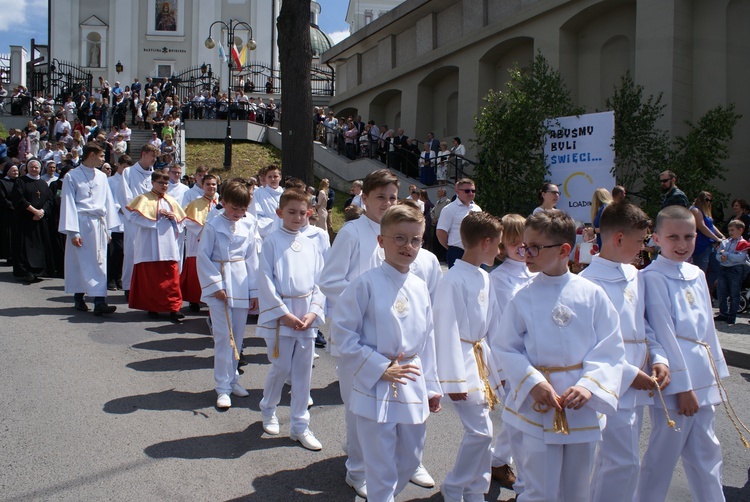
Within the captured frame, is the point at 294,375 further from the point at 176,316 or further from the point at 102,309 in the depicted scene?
the point at 102,309

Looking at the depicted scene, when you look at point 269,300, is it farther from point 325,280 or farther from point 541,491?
point 541,491

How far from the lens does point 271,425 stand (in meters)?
5.50

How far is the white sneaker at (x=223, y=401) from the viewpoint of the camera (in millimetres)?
6027

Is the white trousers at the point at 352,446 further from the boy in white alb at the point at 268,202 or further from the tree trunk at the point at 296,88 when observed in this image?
the tree trunk at the point at 296,88

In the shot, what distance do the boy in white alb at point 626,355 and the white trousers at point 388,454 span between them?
1.01 metres

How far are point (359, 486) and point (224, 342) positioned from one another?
7.41 feet

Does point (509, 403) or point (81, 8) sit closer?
point (509, 403)

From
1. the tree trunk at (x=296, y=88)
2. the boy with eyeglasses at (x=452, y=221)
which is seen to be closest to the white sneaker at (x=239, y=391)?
the boy with eyeglasses at (x=452, y=221)

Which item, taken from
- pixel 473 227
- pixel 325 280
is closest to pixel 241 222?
pixel 325 280

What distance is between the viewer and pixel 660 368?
12.9 ft

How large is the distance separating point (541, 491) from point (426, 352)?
103 centimetres

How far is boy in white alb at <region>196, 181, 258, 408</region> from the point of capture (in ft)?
20.6

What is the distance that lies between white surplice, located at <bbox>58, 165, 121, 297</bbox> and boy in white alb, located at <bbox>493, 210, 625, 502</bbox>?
738 centimetres

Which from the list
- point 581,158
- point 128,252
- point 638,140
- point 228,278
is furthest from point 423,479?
point 638,140
